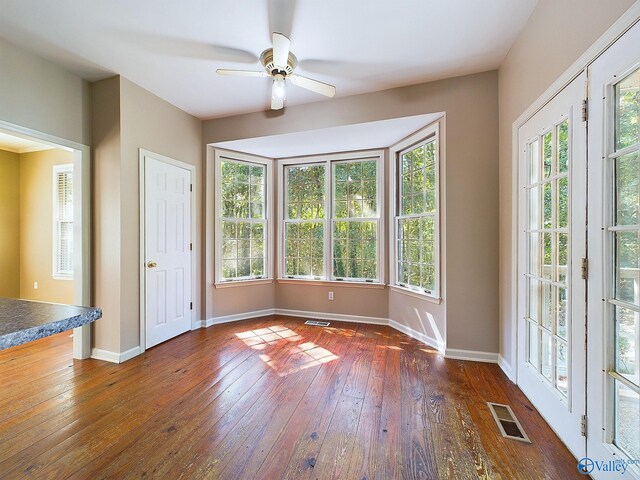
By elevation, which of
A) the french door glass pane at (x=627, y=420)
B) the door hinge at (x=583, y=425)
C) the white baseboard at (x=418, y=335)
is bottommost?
the white baseboard at (x=418, y=335)

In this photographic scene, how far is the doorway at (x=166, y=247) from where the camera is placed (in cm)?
294

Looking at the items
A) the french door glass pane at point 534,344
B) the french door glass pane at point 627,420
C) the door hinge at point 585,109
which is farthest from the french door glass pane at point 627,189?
the french door glass pane at point 534,344

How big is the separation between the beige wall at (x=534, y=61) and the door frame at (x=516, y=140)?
0.04 m

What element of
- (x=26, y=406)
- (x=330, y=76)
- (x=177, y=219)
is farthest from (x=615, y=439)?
(x=177, y=219)

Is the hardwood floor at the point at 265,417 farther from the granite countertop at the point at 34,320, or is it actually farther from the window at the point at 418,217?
the granite countertop at the point at 34,320

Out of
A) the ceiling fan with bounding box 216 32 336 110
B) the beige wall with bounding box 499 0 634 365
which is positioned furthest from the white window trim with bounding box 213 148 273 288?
the beige wall with bounding box 499 0 634 365

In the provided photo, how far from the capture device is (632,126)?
117 centimetres

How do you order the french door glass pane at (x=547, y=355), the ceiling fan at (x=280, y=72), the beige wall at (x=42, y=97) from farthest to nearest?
the beige wall at (x=42, y=97), the ceiling fan at (x=280, y=72), the french door glass pane at (x=547, y=355)

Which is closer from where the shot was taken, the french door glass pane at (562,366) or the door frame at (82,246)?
the french door glass pane at (562,366)

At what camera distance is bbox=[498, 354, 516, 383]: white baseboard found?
2.26 metres

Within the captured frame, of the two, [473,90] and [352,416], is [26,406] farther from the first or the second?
[473,90]

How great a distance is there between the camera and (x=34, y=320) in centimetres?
86

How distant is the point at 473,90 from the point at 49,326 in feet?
11.1

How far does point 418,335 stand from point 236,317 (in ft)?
8.11
